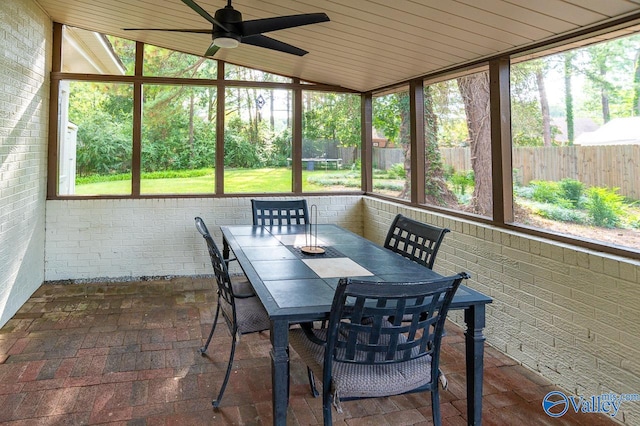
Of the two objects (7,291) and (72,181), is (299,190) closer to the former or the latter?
(72,181)

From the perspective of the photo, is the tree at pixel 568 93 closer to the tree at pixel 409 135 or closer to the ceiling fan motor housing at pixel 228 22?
the tree at pixel 409 135

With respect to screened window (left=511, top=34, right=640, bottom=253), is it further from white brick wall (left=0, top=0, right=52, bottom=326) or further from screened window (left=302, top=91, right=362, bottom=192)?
white brick wall (left=0, top=0, right=52, bottom=326)

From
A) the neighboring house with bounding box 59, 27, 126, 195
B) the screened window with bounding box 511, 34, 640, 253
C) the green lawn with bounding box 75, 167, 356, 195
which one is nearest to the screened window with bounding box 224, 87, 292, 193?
the green lawn with bounding box 75, 167, 356, 195

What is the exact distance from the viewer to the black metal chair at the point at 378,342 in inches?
61.4

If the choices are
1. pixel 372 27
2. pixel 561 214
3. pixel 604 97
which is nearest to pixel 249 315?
pixel 561 214

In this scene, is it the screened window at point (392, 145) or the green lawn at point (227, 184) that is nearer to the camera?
the screened window at point (392, 145)

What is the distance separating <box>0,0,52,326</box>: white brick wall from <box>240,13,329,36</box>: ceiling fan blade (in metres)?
2.15

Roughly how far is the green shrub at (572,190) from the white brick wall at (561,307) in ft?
0.99

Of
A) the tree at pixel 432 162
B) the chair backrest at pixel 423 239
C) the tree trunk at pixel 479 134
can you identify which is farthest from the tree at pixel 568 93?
the tree at pixel 432 162

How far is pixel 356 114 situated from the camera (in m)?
5.31

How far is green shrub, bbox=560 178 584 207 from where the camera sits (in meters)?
2.56

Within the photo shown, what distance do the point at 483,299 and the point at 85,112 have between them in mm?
4492

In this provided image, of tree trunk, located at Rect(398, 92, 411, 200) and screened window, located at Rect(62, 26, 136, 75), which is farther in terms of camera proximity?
screened window, located at Rect(62, 26, 136, 75)

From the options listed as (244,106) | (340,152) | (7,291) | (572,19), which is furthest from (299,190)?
(572,19)
